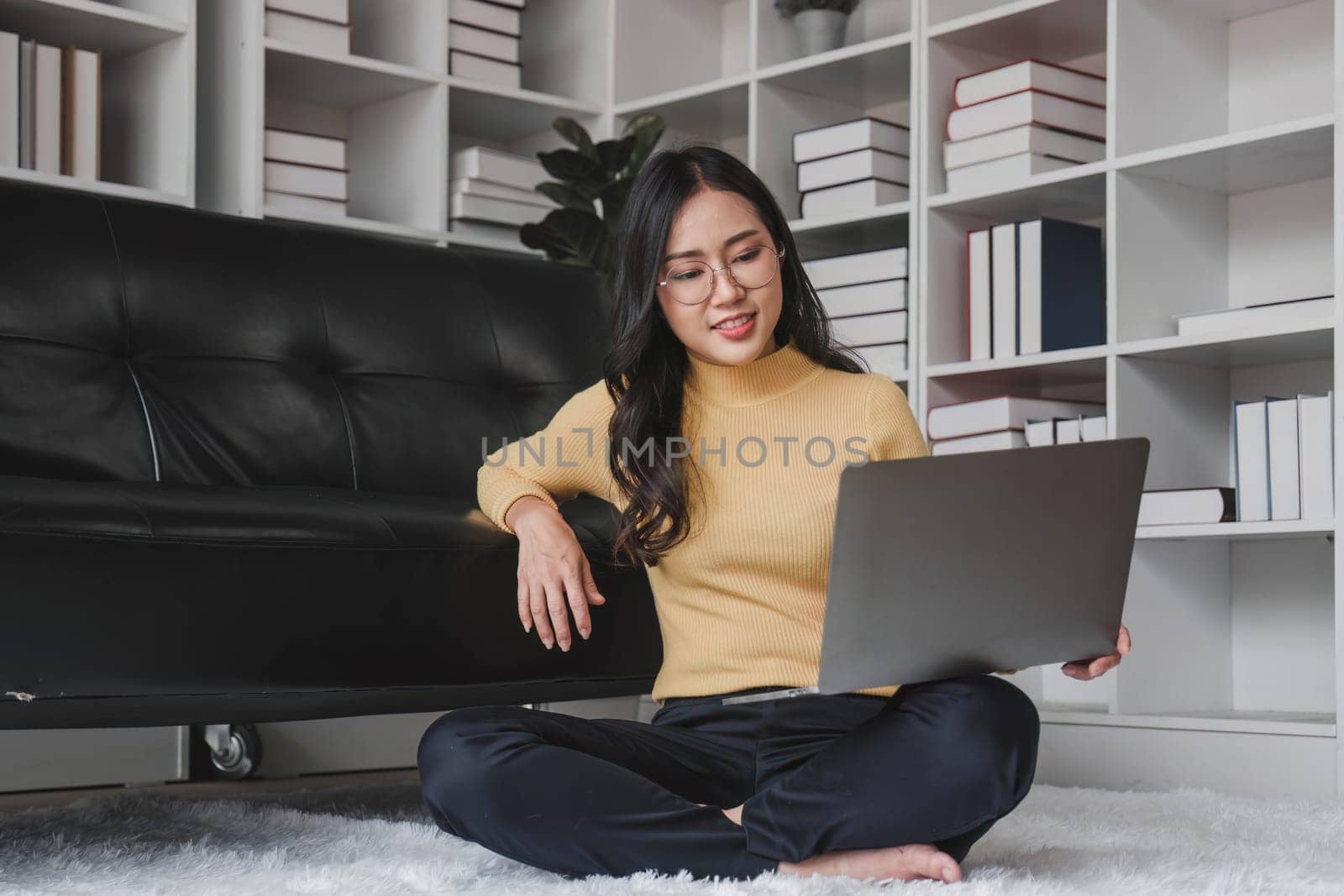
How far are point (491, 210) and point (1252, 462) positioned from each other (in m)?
1.63

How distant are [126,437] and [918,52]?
164cm

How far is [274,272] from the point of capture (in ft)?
7.13

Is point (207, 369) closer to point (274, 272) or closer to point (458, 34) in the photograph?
point (274, 272)

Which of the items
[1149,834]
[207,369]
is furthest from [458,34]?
[1149,834]

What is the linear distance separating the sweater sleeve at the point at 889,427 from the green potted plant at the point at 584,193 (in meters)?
1.53

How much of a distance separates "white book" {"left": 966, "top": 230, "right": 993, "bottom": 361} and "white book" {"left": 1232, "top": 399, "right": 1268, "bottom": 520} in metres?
0.50

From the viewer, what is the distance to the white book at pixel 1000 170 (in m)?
2.69

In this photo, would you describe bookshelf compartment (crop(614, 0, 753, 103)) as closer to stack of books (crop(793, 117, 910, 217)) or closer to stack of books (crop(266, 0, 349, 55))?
stack of books (crop(793, 117, 910, 217))

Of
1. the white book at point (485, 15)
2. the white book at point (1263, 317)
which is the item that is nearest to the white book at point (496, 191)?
the white book at point (485, 15)

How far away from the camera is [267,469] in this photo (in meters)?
2.02

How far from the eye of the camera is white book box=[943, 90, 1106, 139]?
2684mm

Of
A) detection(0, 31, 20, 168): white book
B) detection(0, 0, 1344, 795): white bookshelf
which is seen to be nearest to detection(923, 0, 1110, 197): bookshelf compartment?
detection(0, 0, 1344, 795): white bookshelf

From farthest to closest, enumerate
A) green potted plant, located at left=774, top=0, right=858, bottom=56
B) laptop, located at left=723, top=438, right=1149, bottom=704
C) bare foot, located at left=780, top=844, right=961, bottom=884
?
green potted plant, located at left=774, top=0, right=858, bottom=56, bare foot, located at left=780, top=844, right=961, bottom=884, laptop, located at left=723, top=438, right=1149, bottom=704

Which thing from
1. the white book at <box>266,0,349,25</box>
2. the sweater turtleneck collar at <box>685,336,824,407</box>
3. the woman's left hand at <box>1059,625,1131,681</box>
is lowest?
the woman's left hand at <box>1059,625,1131,681</box>
